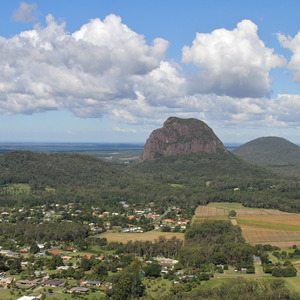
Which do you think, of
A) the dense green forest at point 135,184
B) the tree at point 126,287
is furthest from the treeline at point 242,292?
the dense green forest at point 135,184

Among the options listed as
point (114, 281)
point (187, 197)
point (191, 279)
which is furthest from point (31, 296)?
point (187, 197)

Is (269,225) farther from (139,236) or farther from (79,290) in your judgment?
(79,290)

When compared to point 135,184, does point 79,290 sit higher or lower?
lower

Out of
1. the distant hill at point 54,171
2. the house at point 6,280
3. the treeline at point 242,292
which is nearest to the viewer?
the treeline at point 242,292

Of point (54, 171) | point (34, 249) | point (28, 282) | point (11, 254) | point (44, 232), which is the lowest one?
point (28, 282)

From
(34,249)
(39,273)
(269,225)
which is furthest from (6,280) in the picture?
(269,225)

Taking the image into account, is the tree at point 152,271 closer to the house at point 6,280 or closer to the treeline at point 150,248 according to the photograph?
the treeline at point 150,248

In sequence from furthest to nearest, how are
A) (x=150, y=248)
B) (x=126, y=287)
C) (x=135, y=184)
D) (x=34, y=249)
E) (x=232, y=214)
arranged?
1. (x=135, y=184)
2. (x=232, y=214)
3. (x=34, y=249)
4. (x=150, y=248)
5. (x=126, y=287)
